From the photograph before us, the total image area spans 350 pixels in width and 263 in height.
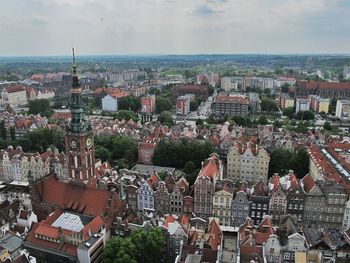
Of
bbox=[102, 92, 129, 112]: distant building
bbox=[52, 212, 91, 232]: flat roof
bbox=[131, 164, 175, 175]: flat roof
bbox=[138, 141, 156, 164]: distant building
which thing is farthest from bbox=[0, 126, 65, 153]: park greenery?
bbox=[102, 92, 129, 112]: distant building

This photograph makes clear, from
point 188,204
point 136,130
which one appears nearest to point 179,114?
point 136,130

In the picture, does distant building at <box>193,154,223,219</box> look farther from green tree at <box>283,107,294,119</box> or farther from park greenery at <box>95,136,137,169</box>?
green tree at <box>283,107,294,119</box>

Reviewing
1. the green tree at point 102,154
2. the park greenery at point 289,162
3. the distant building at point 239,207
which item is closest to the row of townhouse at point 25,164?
the green tree at point 102,154

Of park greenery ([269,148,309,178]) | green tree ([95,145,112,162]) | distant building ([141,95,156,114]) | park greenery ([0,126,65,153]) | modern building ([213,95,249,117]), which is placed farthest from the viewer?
distant building ([141,95,156,114])

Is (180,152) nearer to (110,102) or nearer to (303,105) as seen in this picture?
(303,105)

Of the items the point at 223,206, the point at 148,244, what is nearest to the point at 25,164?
the point at 148,244

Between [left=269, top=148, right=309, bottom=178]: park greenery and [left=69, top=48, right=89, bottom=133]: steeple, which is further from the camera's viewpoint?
[left=269, top=148, right=309, bottom=178]: park greenery

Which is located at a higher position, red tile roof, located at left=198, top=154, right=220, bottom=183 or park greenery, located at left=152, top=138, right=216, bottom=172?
red tile roof, located at left=198, top=154, right=220, bottom=183

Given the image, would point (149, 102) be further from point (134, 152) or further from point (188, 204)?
point (188, 204)

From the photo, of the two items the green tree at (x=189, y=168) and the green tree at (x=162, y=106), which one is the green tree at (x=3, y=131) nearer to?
the green tree at (x=189, y=168)
